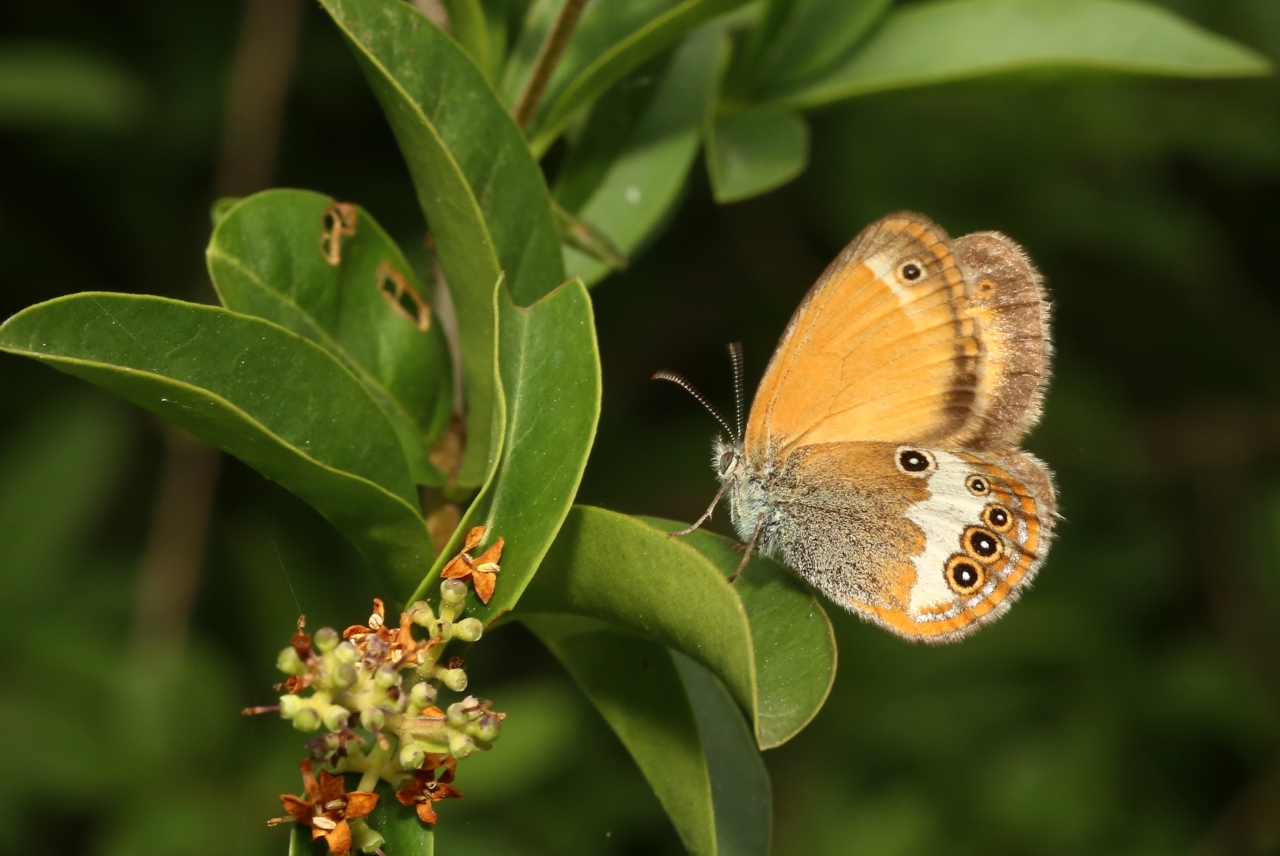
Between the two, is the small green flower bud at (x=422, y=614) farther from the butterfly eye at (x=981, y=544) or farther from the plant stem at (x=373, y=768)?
the butterfly eye at (x=981, y=544)

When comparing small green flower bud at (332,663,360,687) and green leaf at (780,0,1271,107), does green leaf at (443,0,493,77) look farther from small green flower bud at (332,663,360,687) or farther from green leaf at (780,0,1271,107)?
small green flower bud at (332,663,360,687)

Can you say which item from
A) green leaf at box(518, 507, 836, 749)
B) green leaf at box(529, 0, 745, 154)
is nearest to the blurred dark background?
green leaf at box(529, 0, 745, 154)

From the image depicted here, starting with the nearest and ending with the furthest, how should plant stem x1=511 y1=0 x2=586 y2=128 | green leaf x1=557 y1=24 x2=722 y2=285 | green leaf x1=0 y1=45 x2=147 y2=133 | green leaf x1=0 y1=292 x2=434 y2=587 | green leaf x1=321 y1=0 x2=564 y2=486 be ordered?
green leaf x1=0 y1=292 x2=434 y2=587
green leaf x1=321 y1=0 x2=564 y2=486
plant stem x1=511 y1=0 x2=586 y2=128
green leaf x1=557 y1=24 x2=722 y2=285
green leaf x1=0 y1=45 x2=147 y2=133

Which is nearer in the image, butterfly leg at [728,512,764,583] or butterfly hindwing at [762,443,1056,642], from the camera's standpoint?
butterfly leg at [728,512,764,583]

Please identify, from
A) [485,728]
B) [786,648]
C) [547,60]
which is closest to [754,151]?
[547,60]

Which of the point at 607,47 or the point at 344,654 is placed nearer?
the point at 344,654

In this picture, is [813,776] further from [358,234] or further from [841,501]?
[358,234]

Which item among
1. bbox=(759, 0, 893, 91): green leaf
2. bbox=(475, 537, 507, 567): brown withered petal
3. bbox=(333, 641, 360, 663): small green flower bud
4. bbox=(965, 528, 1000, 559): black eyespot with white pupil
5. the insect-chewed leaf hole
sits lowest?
bbox=(333, 641, 360, 663): small green flower bud

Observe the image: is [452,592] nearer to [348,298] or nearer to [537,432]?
[537,432]
